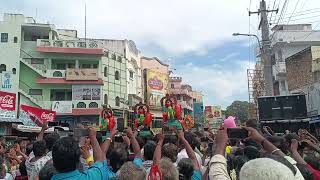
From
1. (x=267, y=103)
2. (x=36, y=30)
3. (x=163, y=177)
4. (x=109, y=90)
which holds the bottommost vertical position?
(x=163, y=177)

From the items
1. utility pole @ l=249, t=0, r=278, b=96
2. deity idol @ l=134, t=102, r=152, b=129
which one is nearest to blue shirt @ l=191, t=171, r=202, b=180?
deity idol @ l=134, t=102, r=152, b=129

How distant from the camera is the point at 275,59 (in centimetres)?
3625

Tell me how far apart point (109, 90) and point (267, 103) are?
20.9 metres

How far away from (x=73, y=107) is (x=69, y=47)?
516 centimetres

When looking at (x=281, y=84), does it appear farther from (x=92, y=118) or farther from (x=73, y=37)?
(x=73, y=37)

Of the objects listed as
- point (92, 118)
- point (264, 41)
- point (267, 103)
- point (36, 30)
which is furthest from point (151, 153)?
point (36, 30)

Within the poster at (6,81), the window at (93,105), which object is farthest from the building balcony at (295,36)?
the poster at (6,81)

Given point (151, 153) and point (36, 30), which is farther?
point (36, 30)

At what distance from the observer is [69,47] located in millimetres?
32781

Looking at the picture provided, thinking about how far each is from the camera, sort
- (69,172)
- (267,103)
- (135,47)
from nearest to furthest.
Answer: (69,172) → (267,103) → (135,47)

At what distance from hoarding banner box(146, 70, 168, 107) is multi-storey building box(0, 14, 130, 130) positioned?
999cm

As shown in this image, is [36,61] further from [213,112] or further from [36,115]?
[213,112]

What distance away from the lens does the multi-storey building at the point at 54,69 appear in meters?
31.0

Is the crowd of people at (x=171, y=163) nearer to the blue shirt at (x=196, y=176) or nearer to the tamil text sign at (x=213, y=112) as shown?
the blue shirt at (x=196, y=176)
